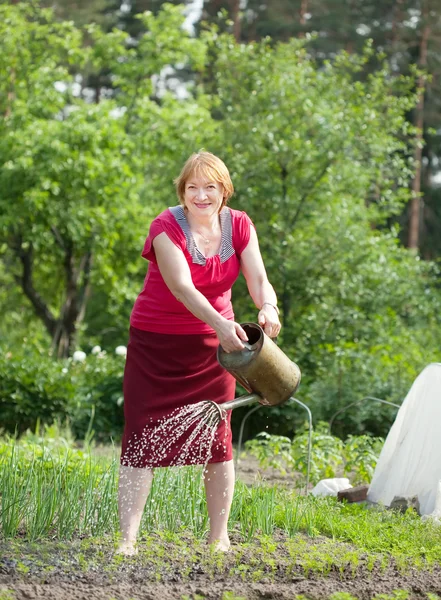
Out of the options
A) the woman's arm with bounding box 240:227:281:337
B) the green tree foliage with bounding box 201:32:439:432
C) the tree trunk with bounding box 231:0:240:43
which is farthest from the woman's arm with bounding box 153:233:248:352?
the tree trunk with bounding box 231:0:240:43

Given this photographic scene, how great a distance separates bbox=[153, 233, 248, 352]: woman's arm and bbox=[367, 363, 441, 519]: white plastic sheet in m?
1.65

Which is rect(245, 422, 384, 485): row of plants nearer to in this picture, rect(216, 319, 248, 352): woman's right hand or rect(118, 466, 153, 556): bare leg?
rect(118, 466, 153, 556): bare leg

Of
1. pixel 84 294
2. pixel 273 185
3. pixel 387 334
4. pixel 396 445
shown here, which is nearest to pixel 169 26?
pixel 84 294

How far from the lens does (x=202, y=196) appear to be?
321 cm

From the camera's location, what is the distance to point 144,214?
1147 cm

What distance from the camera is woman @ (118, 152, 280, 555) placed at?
321 cm

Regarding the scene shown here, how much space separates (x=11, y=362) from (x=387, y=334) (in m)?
3.58

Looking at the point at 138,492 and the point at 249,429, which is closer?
the point at 138,492

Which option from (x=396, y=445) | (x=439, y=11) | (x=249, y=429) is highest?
(x=439, y=11)

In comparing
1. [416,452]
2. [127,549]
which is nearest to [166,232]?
[127,549]

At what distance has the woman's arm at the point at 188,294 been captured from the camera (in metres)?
3.01

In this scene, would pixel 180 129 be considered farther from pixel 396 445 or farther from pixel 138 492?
pixel 138 492

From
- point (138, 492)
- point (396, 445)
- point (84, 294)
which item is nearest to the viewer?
point (138, 492)

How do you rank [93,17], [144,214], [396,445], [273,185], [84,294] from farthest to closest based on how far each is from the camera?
1. [93,17]
2. [84,294]
3. [144,214]
4. [273,185]
5. [396,445]
